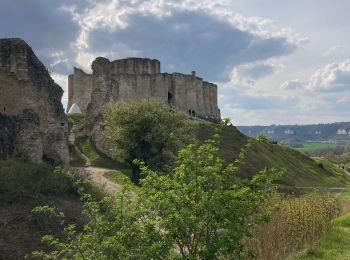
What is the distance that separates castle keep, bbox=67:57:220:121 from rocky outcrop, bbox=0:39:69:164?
35.1 metres

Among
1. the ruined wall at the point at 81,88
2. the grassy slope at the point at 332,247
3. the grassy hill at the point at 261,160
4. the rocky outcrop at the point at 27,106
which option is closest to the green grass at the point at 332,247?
the grassy slope at the point at 332,247

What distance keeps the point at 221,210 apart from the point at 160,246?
142 centimetres

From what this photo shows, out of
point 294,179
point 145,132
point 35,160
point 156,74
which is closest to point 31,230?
point 35,160

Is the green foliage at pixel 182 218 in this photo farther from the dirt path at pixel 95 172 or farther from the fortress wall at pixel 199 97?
the fortress wall at pixel 199 97

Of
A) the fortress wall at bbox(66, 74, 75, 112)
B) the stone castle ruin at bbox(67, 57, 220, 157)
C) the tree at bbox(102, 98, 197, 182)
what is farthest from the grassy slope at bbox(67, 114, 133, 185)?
the fortress wall at bbox(66, 74, 75, 112)

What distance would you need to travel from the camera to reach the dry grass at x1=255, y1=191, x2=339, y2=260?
12.3 metres

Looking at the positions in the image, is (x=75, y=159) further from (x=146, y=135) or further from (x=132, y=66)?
(x=132, y=66)

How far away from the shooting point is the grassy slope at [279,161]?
161ft

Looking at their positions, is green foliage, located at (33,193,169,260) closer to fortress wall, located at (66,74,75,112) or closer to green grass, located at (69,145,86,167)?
green grass, located at (69,145,86,167)

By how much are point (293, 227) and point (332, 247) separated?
1.87 m

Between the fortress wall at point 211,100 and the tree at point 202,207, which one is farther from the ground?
the fortress wall at point 211,100

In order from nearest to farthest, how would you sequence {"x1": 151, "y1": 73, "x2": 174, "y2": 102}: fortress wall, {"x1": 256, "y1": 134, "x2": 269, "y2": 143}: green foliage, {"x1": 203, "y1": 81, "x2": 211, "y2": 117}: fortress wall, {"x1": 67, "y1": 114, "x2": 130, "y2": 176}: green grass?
{"x1": 256, "y1": 134, "x2": 269, "y2": 143}: green foliage
{"x1": 67, "y1": 114, "x2": 130, "y2": 176}: green grass
{"x1": 151, "y1": 73, "x2": 174, "y2": 102}: fortress wall
{"x1": 203, "y1": 81, "x2": 211, "y2": 117}: fortress wall

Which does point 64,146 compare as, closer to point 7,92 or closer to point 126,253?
point 7,92

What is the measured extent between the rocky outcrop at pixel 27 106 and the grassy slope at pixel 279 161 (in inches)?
864
